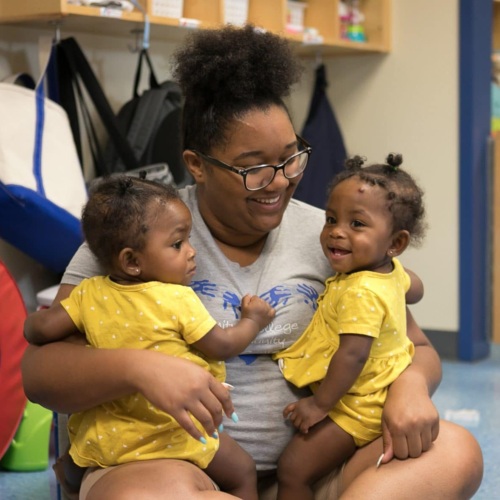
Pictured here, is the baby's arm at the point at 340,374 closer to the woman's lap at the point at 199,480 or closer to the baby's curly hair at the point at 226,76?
the woman's lap at the point at 199,480

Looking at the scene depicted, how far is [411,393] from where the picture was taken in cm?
154

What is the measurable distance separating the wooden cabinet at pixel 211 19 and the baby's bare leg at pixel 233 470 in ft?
3.07

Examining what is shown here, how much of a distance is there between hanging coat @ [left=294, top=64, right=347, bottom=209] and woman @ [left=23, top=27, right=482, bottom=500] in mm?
1940

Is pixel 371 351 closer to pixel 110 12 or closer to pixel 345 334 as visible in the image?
pixel 345 334

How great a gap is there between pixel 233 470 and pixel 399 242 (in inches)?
19.2

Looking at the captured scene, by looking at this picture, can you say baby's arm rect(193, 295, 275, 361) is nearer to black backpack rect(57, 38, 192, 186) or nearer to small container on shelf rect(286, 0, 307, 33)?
black backpack rect(57, 38, 192, 186)

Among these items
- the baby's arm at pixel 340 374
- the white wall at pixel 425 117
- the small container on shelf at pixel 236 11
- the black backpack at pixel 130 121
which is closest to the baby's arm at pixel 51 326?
the baby's arm at pixel 340 374

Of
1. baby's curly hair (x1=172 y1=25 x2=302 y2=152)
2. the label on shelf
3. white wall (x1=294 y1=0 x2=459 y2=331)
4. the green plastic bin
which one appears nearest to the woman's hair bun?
baby's curly hair (x1=172 y1=25 x2=302 y2=152)

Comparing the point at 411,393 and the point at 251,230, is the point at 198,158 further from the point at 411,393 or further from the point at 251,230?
the point at 411,393

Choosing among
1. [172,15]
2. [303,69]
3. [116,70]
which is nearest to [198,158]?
[303,69]

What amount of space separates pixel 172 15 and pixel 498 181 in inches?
65.3

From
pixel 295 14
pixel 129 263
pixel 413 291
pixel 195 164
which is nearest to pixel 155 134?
pixel 295 14

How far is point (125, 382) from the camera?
137cm

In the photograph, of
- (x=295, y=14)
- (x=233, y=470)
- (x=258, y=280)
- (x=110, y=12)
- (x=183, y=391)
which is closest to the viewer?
(x=183, y=391)
